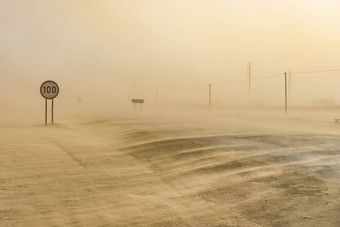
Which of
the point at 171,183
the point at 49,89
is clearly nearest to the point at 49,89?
the point at 49,89

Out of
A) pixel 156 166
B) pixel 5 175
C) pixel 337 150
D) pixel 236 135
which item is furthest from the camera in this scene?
pixel 236 135

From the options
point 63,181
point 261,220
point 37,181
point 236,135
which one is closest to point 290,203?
point 261,220

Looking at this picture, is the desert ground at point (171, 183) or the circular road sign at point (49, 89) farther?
the circular road sign at point (49, 89)

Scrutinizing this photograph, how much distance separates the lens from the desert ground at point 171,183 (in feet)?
14.2

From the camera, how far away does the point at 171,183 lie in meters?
5.91

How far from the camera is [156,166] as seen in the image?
7.09 metres

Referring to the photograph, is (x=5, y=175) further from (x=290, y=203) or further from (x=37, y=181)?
(x=290, y=203)

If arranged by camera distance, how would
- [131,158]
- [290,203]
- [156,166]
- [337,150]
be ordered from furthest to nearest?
[337,150]
[131,158]
[156,166]
[290,203]

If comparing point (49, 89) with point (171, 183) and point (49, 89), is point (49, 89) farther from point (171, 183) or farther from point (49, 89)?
point (171, 183)

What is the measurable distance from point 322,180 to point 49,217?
407 centimetres

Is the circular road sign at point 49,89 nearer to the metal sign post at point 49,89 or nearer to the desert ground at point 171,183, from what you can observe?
the metal sign post at point 49,89

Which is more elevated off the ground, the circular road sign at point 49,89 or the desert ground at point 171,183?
the circular road sign at point 49,89

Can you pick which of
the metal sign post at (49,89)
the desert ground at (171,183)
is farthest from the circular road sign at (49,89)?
the desert ground at (171,183)

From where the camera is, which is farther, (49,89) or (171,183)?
(49,89)
